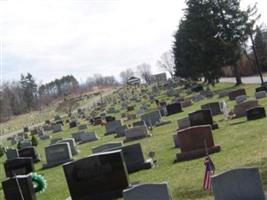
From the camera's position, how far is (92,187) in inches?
619

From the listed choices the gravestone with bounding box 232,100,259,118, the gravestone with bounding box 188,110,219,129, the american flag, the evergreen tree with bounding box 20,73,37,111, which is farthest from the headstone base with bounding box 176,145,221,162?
the evergreen tree with bounding box 20,73,37,111

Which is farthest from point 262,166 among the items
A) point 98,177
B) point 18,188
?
point 18,188

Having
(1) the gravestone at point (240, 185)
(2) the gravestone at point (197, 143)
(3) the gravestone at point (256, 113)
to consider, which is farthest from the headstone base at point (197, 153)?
(1) the gravestone at point (240, 185)

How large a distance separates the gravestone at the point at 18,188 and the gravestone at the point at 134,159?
395cm

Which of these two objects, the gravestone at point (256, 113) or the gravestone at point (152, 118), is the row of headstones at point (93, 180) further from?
the gravestone at point (152, 118)

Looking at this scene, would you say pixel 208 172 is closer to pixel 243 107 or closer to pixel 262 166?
pixel 262 166

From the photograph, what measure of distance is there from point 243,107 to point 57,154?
1085 cm

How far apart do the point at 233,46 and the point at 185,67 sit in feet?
44.9

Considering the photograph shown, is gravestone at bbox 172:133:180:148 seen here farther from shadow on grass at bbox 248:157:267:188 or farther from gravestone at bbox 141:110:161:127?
gravestone at bbox 141:110:161:127

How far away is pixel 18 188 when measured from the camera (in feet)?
52.6

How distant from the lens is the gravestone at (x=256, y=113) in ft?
83.4

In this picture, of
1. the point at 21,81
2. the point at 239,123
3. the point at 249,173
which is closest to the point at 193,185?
the point at 249,173

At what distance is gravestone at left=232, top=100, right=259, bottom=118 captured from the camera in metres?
28.1

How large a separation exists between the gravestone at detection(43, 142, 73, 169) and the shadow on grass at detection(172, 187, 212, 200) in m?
13.5
